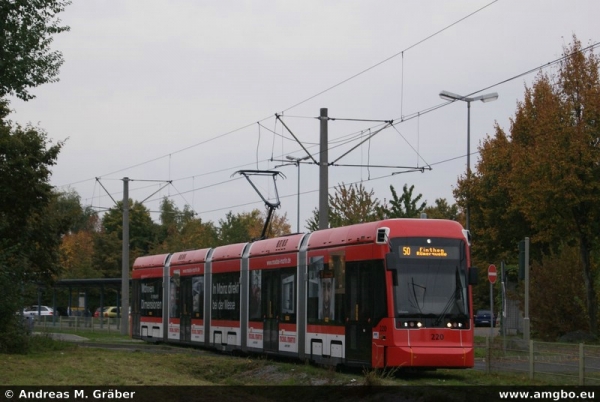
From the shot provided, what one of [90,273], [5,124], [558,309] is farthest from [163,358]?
[90,273]

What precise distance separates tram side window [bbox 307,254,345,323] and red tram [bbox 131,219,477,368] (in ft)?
0.07

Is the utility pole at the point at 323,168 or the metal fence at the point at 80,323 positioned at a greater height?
the utility pole at the point at 323,168

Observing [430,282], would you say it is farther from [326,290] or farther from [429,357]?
[326,290]

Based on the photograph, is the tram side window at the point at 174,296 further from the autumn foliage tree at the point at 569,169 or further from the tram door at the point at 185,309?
the autumn foliage tree at the point at 569,169

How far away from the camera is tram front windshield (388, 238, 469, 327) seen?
20891 millimetres

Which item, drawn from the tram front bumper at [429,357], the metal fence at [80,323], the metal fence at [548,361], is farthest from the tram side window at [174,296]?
the metal fence at [80,323]

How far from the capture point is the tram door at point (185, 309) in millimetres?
34656

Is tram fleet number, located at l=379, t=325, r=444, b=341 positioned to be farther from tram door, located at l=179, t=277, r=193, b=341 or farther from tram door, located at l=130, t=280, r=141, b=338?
tram door, located at l=130, t=280, r=141, b=338

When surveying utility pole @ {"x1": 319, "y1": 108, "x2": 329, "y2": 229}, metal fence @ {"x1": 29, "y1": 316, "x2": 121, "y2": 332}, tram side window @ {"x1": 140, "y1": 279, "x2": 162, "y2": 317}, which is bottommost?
metal fence @ {"x1": 29, "y1": 316, "x2": 121, "y2": 332}

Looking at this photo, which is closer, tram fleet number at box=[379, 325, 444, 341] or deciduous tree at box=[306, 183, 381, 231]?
tram fleet number at box=[379, 325, 444, 341]

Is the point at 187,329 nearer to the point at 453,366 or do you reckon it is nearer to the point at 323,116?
the point at 323,116

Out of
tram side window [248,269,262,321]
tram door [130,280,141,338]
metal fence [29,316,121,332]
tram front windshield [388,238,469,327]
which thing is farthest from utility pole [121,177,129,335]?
tram front windshield [388,238,469,327]

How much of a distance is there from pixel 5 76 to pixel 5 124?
40.3 feet

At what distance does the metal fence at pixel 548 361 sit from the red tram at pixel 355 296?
1159 mm
